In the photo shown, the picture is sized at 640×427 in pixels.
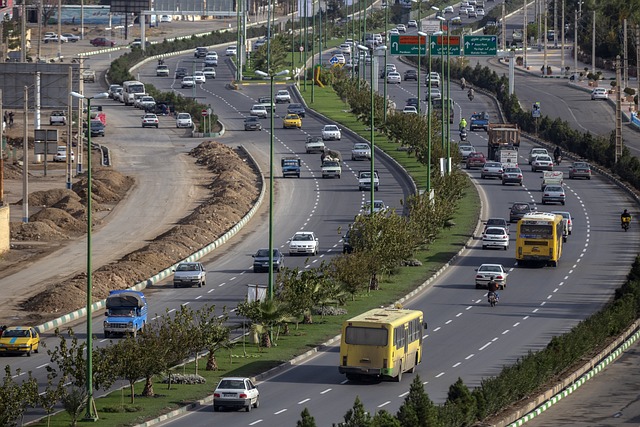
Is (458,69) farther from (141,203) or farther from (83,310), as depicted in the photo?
(83,310)

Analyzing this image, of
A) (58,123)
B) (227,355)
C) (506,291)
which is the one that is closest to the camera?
(227,355)

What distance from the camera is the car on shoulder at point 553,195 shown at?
10662 cm

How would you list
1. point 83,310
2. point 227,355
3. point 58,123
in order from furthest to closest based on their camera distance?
1. point 58,123
2. point 83,310
3. point 227,355

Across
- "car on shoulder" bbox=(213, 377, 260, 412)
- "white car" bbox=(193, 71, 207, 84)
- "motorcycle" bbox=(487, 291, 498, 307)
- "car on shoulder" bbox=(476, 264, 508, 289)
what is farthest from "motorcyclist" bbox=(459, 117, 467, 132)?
"car on shoulder" bbox=(213, 377, 260, 412)

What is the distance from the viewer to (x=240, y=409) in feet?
161

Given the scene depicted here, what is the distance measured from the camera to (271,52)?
19750cm

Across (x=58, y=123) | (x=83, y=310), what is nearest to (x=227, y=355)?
(x=83, y=310)

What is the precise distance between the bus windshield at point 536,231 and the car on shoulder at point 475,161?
44.8 meters

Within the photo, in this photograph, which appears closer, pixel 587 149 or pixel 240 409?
pixel 240 409

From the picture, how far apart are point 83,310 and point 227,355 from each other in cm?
1340

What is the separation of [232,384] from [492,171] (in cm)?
7424

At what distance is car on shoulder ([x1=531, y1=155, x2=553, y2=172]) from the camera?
124 m

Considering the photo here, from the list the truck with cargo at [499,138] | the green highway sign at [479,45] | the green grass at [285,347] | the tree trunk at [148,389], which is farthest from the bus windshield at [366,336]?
the green highway sign at [479,45]

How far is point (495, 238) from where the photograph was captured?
90.4 metres
